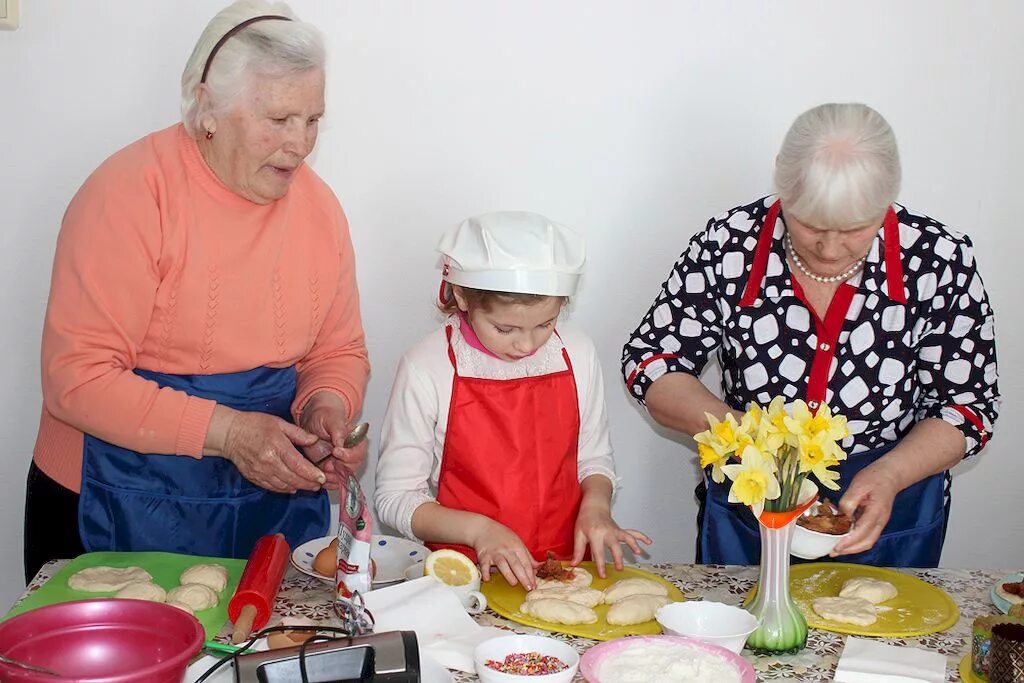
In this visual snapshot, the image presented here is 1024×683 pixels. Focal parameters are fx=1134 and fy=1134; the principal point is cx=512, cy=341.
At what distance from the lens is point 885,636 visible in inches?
78.1

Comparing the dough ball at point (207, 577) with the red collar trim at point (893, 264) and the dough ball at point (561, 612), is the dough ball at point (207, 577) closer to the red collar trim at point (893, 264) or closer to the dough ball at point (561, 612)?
the dough ball at point (561, 612)

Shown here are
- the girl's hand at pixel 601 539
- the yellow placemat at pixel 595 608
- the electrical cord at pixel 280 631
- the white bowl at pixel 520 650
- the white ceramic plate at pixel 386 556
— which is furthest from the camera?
the girl's hand at pixel 601 539

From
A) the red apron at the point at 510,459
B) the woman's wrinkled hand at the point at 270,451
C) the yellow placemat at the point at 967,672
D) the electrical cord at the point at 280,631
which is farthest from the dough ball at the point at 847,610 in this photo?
the woman's wrinkled hand at the point at 270,451

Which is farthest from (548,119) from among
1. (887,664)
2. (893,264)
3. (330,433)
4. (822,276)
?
(887,664)

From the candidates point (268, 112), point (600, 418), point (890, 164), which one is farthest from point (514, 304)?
point (890, 164)

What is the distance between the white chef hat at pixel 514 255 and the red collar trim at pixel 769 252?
16.6 inches

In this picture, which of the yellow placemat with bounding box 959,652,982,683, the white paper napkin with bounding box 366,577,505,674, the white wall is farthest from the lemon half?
the white wall

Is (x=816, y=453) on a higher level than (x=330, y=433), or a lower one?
higher

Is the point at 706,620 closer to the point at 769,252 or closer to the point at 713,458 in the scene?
the point at 713,458

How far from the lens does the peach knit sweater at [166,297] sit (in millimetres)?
2238

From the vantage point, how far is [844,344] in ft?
8.30

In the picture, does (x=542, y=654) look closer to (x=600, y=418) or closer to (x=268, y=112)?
(x=600, y=418)

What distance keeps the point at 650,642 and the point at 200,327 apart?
3.73 feet

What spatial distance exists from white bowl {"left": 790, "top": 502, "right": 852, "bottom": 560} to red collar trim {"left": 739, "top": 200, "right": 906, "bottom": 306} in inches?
26.5
